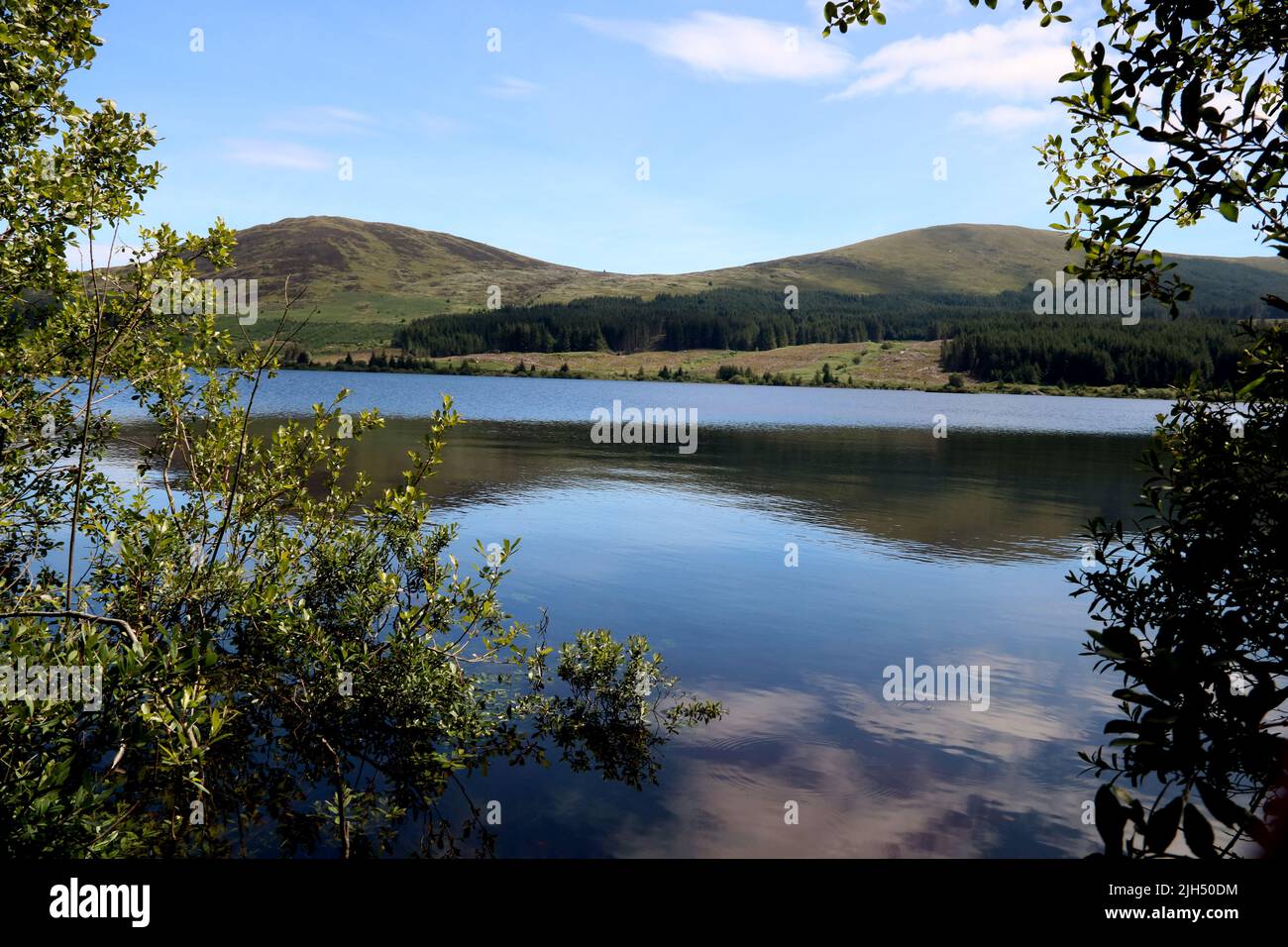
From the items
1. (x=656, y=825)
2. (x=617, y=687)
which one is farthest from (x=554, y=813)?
(x=617, y=687)

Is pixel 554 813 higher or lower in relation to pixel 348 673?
lower

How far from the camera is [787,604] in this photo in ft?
79.5

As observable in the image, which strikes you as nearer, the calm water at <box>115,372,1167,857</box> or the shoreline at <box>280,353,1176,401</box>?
the calm water at <box>115,372,1167,857</box>

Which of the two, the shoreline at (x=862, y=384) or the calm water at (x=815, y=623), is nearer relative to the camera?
the calm water at (x=815, y=623)

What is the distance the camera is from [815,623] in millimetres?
22641

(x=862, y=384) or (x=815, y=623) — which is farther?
(x=862, y=384)

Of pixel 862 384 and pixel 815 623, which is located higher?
pixel 862 384

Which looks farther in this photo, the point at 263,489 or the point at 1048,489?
the point at 1048,489

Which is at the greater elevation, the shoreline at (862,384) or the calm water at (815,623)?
the shoreline at (862,384)

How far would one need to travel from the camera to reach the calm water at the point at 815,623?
42.2 ft

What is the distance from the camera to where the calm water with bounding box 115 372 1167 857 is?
12.9 m
